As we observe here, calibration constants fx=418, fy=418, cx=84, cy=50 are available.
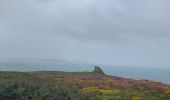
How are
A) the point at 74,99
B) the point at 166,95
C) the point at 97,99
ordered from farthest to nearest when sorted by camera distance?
the point at 166,95
the point at 97,99
the point at 74,99

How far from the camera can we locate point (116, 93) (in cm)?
4800

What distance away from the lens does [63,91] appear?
30938 millimetres

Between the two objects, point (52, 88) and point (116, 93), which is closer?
point (52, 88)

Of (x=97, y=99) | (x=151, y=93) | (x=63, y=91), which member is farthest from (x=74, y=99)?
(x=151, y=93)

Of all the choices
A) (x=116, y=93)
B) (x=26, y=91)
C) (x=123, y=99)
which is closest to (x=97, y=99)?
(x=123, y=99)

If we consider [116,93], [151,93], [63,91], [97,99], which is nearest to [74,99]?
[63,91]

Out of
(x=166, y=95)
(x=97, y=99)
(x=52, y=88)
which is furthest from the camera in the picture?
(x=166, y=95)

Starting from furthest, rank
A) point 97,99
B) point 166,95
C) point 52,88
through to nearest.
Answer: point 166,95
point 97,99
point 52,88

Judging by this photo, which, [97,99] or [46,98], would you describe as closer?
[46,98]

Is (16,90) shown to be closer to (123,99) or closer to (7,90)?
(7,90)

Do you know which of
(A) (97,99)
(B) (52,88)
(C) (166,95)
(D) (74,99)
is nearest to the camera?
(D) (74,99)

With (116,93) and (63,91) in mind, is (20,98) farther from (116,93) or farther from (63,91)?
(116,93)

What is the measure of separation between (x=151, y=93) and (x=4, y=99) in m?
24.3

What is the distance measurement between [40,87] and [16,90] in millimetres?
2167
